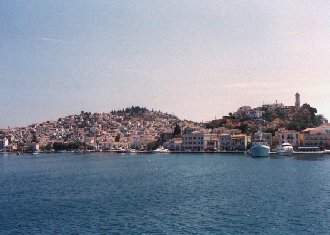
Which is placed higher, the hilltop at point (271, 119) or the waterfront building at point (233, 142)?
the hilltop at point (271, 119)

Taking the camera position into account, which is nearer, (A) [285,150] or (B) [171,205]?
(B) [171,205]

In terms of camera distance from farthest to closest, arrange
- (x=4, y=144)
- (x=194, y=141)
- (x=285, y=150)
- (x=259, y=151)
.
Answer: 1. (x=4, y=144)
2. (x=194, y=141)
3. (x=285, y=150)
4. (x=259, y=151)

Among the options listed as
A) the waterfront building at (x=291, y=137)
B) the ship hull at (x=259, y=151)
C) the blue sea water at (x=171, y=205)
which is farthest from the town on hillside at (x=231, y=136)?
the blue sea water at (x=171, y=205)

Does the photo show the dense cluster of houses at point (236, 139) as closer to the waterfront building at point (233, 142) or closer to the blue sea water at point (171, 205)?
the waterfront building at point (233, 142)

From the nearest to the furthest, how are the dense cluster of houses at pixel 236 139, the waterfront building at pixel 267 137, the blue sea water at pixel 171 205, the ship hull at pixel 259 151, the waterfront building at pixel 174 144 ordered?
the blue sea water at pixel 171 205, the ship hull at pixel 259 151, the dense cluster of houses at pixel 236 139, the waterfront building at pixel 267 137, the waterfront building at pixel 174 144

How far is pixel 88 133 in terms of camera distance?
646 feet

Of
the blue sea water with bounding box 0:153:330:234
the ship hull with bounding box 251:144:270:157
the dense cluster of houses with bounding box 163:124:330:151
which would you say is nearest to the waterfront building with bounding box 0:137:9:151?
the dense cluster of houses with bounding box 163:124:330:151

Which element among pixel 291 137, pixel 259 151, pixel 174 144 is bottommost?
pixel 259 151

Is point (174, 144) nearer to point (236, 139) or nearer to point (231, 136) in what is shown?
point (231, 136)

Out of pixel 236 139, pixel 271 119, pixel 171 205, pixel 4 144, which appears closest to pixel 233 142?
pixel 236 139

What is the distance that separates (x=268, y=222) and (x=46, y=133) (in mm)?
184434

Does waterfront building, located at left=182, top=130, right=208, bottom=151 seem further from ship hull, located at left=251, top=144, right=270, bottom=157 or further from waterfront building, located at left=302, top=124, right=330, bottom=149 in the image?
ship hull, located at left=251, top=144, right=270, bottom=157

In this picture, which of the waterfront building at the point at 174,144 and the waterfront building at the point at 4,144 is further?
the waterfront building at the point at 4,144

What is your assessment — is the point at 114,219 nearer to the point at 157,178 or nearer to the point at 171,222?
the point at 171,222
